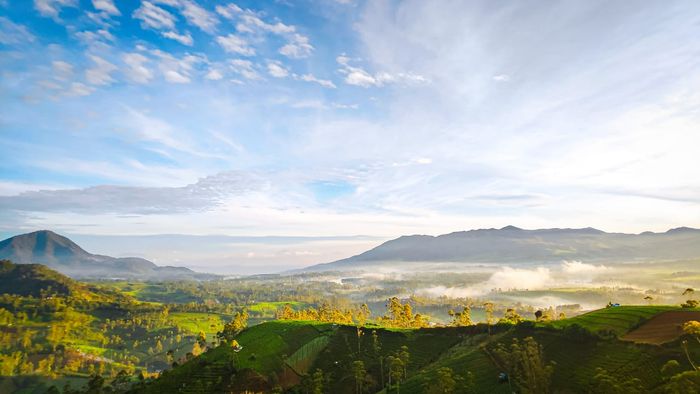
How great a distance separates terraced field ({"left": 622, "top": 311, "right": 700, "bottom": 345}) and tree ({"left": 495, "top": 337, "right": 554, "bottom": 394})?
1900cm

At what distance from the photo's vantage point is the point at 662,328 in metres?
85.3

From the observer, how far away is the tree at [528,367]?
79.4 m

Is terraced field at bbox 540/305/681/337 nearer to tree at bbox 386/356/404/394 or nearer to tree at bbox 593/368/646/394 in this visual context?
tree at bbox 593/368/646/394

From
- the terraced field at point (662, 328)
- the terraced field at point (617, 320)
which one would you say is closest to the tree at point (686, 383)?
the terraced field at point (662, 328)

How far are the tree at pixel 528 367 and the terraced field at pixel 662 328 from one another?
18999mm

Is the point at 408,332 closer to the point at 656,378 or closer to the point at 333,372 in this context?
the point at 333,372

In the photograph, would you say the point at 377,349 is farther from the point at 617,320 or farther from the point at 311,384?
the point at 617,320

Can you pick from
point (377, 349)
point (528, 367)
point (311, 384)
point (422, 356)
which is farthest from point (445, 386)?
point (377, 349)

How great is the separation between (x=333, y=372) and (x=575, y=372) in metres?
62.8

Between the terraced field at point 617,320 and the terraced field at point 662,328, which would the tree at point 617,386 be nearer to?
the terraced field at point 662,328

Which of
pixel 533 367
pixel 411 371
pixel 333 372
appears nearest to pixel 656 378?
pixel 533 367

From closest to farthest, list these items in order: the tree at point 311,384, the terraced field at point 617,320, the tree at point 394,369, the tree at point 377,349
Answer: the terraced field at point 617,320 < the tree at point 394,369 < the tree at point 311,384 < the tree at point 377,349

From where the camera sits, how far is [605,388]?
219ft

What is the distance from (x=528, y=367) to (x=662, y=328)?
99.3 feet
